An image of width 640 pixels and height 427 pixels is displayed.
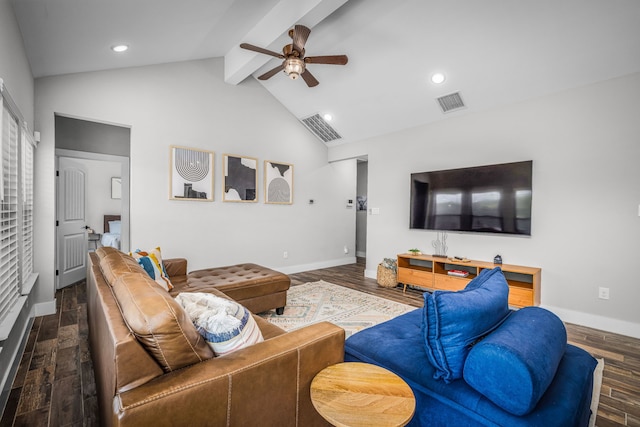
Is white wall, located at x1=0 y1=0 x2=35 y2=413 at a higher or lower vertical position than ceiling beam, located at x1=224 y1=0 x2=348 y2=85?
lower

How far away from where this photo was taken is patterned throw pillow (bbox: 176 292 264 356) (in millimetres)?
1240

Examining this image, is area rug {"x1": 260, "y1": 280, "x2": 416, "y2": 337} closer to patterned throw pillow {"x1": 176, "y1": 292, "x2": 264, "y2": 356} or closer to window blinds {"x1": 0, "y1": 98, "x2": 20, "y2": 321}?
patterned throw pillow {"x1": 176, "y1": 292, "x2": 264, "y2": 356}

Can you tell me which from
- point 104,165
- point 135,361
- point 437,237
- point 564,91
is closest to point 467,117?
point 564,91

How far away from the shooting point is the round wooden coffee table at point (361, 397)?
A: 101 centimetres

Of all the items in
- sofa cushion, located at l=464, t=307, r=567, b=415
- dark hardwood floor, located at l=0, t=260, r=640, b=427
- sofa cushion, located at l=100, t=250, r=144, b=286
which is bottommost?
dark hardwood floor, located at l=0, t=260, r=640, b=427

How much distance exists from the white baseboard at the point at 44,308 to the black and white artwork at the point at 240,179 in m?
2.36

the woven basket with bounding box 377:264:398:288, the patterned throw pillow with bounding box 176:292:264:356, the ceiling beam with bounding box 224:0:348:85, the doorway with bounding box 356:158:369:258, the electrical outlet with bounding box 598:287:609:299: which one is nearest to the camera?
the patterned throw pillow with bounding box 176:292:264:356

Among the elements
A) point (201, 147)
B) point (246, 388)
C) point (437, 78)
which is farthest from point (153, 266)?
point (437, 78)

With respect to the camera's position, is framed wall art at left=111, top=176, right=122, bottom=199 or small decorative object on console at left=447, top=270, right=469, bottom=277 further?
framed wall art at left=111, top=176, right=122, bottom=199

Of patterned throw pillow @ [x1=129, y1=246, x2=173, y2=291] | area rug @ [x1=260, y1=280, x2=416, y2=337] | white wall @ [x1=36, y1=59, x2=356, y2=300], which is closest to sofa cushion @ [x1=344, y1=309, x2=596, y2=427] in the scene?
area rug @ [x1=260, y1=280, x2=416, y2=337]

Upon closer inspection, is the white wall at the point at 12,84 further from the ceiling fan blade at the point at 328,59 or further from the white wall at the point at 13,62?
the ceiling fan blade at the point at 328,59

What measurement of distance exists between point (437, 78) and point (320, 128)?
239 cm

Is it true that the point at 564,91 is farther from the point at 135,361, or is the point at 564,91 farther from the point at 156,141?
the point at 156,141

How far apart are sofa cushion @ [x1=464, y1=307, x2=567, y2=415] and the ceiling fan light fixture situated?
2.75 metres
